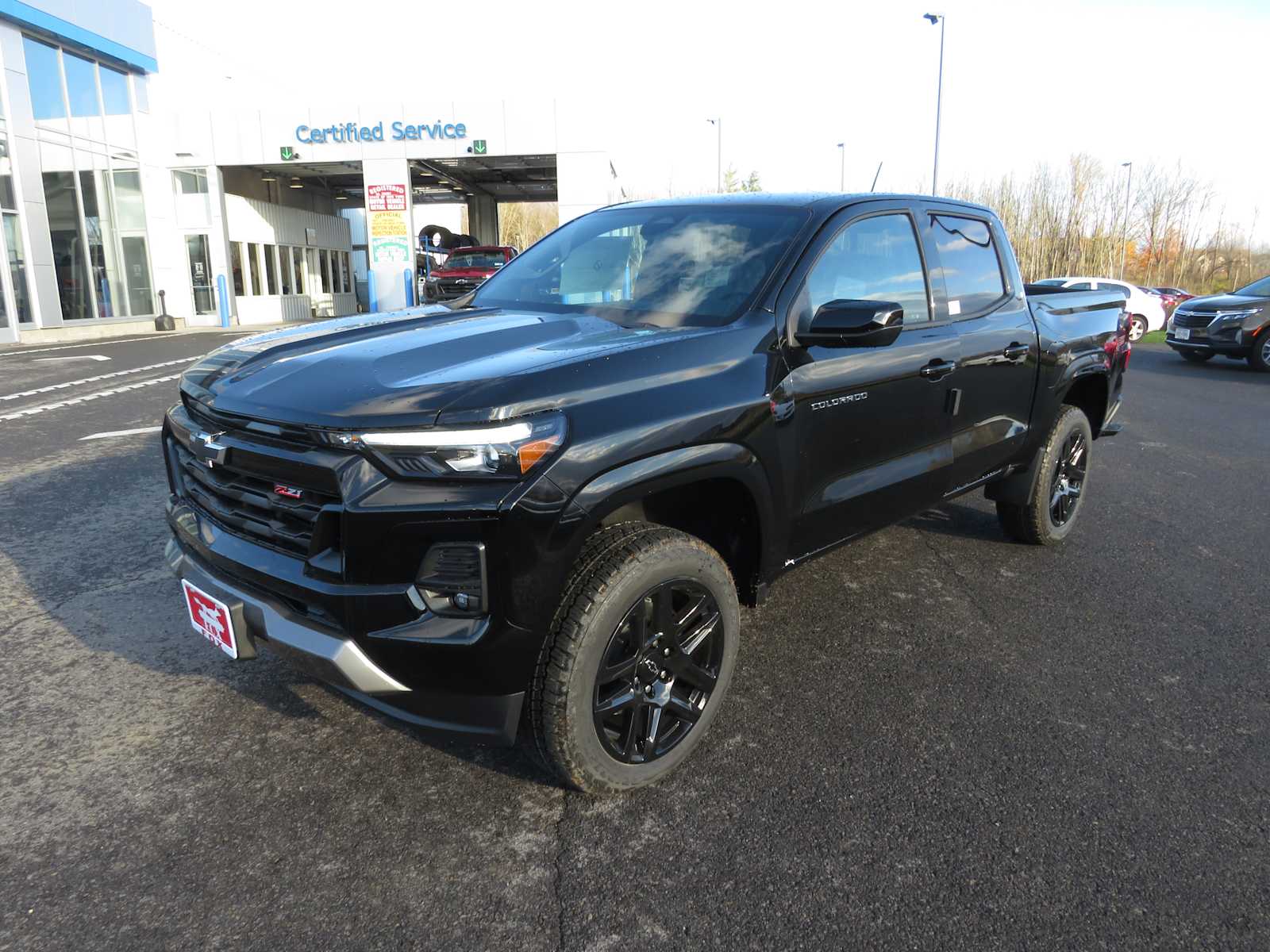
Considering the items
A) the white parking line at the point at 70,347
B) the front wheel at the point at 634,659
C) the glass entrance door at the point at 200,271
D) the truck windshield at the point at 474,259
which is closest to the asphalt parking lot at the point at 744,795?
the front wheel at the point at 634,659

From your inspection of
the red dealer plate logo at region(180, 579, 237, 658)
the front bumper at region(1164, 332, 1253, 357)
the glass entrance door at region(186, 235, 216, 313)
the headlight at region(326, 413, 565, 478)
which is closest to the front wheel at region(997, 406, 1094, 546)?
the headlight at region(326, 413, 565, 478)

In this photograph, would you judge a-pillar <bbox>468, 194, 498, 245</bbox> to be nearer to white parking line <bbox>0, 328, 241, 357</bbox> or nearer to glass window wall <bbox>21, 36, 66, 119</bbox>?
white parking line <bbox>0, 328, 241, 357</bbox>

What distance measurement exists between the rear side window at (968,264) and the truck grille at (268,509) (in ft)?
9.39

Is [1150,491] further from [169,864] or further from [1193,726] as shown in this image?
[169,864]

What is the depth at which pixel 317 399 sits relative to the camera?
2350 mm

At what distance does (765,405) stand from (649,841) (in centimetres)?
137

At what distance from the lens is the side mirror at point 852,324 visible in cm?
288

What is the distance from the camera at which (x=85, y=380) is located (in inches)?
463

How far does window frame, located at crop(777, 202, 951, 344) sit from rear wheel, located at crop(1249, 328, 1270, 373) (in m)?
13.8

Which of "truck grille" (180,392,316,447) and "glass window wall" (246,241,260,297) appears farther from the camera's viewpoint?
"glass window wall" (246,241,260,297)

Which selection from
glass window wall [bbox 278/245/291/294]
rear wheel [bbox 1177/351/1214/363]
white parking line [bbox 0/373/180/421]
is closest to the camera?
white parking line [bbox 0/373/180/421]

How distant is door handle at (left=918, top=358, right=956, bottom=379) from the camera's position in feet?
11.8

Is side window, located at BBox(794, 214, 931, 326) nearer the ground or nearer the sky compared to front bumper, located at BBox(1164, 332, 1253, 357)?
nearer the sky

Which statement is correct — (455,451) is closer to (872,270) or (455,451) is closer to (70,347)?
(872,270)
